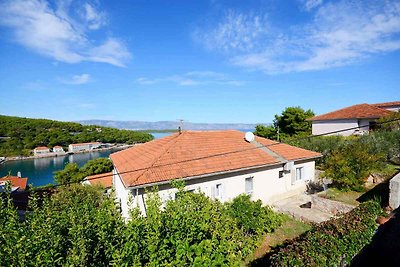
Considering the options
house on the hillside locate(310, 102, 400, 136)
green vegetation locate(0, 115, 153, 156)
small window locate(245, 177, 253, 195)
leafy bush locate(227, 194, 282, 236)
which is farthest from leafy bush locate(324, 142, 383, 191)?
green vegetation locate(0, 115, 153, 156)

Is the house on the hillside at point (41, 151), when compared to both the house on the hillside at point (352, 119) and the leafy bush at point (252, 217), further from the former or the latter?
the leafy bush at point (252, 217)

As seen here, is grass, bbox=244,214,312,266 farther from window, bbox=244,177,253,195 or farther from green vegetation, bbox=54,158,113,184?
green vegetation, bbox=54,158,113,184

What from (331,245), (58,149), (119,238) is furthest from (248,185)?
(58,149)

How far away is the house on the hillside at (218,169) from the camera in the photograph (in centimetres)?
1342

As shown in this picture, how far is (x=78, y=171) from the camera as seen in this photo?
121ft

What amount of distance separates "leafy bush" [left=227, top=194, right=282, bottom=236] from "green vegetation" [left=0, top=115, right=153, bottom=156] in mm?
125561

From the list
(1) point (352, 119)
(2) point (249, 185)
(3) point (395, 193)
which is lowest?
(2) point (249, 185)

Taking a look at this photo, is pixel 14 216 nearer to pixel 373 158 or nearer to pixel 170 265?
pixel 170 265

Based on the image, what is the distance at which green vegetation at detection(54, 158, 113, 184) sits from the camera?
34094mm

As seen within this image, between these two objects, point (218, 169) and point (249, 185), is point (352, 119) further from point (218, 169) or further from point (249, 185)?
point (218, 169)

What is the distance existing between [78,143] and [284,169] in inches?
5407

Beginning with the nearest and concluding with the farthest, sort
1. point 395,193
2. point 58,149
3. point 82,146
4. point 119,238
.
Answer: point 119,238 < point 395,193 < point 58,149 < point 82,146

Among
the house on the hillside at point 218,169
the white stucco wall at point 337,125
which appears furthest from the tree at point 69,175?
the white stucco wall at point 337,125

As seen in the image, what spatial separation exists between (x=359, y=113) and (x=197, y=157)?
27.0 metres
